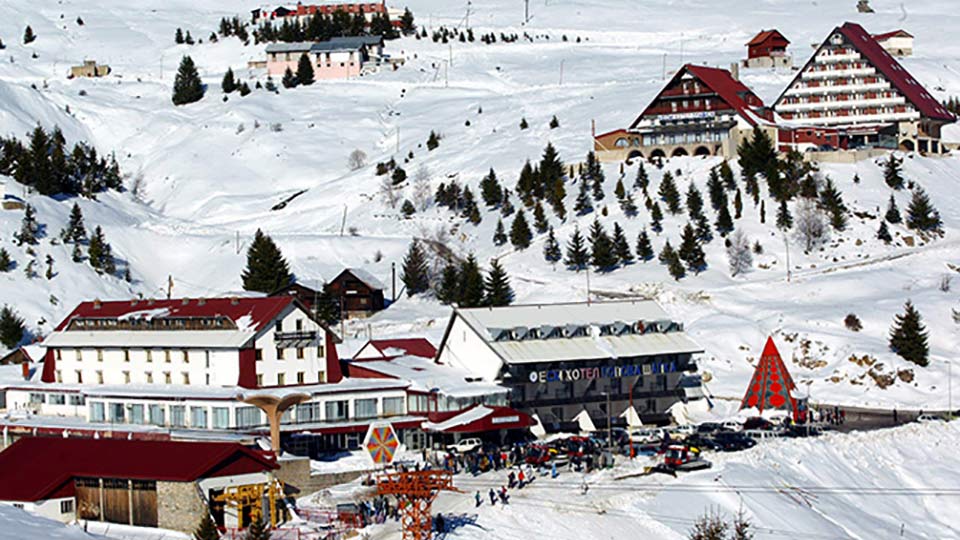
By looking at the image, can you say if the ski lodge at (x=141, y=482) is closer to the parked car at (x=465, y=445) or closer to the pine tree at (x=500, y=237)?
the parked car at (x=465, y=445)

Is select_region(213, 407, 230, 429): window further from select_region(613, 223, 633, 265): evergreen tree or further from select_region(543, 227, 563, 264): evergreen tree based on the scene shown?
select_region(543, 227, 563, 264): evergreen tree

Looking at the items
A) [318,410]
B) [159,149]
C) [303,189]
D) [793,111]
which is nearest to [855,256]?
[793,111]

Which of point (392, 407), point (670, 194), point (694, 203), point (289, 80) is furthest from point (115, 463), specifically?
point (289, 80)

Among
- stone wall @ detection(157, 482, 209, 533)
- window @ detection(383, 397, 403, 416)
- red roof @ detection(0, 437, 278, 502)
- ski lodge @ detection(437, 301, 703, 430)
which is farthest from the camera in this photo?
ski lodge @ detection(437, 301, 703, 430)

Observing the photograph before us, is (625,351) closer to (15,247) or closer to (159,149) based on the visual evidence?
(15,247)

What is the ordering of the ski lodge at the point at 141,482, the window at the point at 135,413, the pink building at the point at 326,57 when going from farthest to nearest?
the pink building at the point at 326,57 → the window at the point at 135,413 → the ski lodge at the point at 141,482

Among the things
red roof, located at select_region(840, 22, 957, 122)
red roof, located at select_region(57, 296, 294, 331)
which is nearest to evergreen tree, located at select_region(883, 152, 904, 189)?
red roof, located at select_region(840, 22, 957, 122)

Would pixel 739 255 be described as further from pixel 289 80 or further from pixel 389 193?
pixel 289 80

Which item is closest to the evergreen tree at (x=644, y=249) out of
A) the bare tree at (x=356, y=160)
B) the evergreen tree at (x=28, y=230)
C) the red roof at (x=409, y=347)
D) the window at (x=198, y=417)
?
the red roof at (x=409, y=347)
